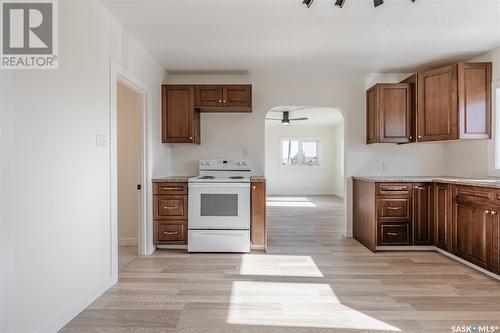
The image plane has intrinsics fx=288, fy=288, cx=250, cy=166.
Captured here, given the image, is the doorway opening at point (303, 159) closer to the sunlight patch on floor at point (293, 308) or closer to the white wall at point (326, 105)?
the white wall at point (326, 105)

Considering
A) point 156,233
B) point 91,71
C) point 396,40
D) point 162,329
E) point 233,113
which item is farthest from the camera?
point 233,113

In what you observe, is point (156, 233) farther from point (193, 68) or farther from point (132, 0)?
point (132, 0)

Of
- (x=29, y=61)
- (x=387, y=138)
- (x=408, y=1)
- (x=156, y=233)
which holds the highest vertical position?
(x=408, y=1)

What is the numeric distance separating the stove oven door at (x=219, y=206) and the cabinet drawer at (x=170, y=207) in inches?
4.4

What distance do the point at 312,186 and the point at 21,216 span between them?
344 inches

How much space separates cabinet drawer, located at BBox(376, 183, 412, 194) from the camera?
137 inches

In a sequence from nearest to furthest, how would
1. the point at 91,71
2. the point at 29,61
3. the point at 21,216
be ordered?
1. the point at 21,216
2. the point at 29,61
3. the point at 91,71

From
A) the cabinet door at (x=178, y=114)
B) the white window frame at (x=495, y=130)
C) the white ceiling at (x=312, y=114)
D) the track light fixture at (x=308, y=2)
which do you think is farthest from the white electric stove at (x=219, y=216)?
the white ceiling at (x=312, y=114)

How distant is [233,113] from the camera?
13.7 ft

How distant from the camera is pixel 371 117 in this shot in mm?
4000

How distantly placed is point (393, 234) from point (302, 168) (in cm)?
617

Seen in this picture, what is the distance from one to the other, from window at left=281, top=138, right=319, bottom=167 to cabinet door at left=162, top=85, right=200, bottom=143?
6.17 meters

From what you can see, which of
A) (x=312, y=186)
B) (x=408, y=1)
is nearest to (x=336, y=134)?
(x=312, y=186)

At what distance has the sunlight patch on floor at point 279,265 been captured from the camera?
2842 millimetres
